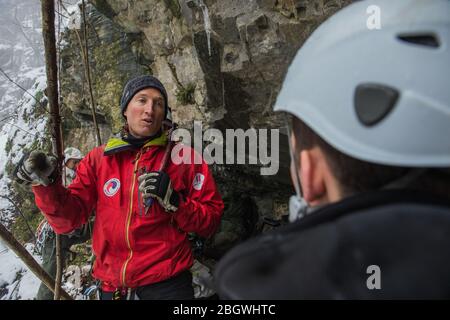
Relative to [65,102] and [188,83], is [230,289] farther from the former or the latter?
[65,102]

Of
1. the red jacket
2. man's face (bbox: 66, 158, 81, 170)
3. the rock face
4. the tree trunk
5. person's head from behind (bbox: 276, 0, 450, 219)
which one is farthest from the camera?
man's face (bbox: 66, 158, 81, 170)

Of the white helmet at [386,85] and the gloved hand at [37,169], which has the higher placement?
the white helmet at [386,85]

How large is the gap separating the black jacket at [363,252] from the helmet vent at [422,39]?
1.72 feet

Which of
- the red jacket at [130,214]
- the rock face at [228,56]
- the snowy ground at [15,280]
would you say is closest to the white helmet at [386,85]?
the red jacket at [130,214]

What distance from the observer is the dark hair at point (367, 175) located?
95 cm

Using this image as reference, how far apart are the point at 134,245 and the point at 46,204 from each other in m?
0.81

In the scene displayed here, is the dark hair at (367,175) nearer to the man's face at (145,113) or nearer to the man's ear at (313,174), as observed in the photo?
the man's ear at (313,174)

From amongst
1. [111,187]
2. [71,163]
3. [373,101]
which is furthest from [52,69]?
[71,163]

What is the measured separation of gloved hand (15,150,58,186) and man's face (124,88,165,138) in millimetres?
777

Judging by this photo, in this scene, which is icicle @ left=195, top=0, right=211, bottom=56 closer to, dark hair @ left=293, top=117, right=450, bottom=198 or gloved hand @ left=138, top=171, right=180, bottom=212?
gloved hand @ left=138, top=171, right=180, bottom=212

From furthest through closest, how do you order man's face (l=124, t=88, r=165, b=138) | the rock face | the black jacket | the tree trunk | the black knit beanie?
the rock face
the black knit beanie
man's face (l=124, t=88, r=165, b=138)
the tree trunk
the black jacket

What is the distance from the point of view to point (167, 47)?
5.53 meters

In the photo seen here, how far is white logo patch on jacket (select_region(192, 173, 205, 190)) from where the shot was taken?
2928 mm

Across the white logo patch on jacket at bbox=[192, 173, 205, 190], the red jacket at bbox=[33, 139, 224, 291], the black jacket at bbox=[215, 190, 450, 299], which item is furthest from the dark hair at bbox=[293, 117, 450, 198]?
the white logo patch on jacket at bbox=[192, 173, 205, 190]
